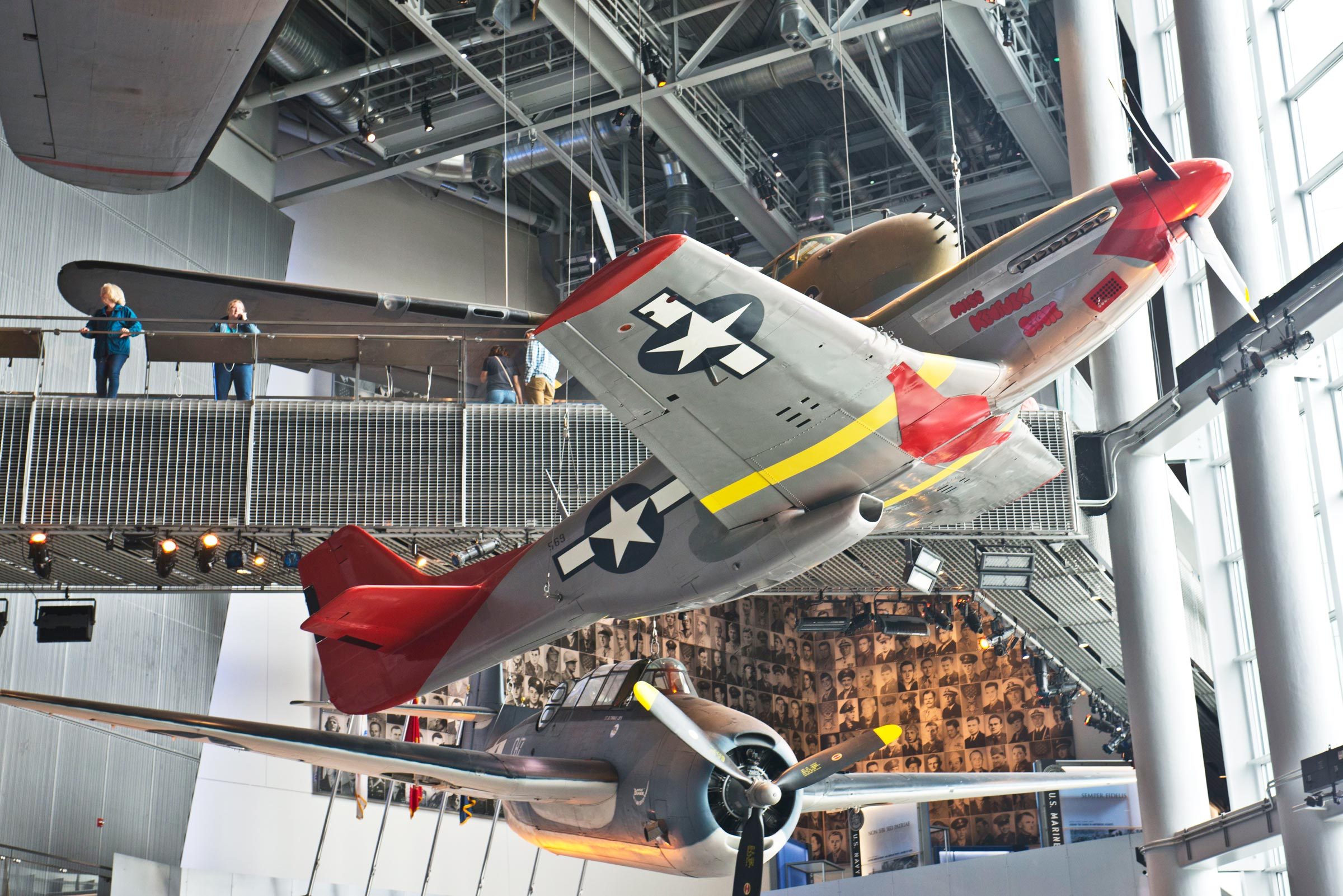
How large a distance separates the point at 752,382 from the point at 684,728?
4.10 metres

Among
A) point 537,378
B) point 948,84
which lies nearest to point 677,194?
point 948,84

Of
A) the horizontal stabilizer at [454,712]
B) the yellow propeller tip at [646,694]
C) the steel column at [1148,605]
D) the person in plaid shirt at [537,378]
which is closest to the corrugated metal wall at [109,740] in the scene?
the horizontal stabilizer at [454,712]

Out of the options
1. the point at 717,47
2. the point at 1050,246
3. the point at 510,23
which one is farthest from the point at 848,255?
the point at 717,47

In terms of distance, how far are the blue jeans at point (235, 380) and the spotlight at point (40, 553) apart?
207 centimetres

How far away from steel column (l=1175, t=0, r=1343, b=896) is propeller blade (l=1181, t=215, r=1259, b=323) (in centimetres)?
298

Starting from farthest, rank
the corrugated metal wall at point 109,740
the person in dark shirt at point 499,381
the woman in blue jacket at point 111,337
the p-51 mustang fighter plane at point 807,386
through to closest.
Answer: the corrugated metal wall at point 109,740 < the person in dark shirt at point 499,381 < the woman in blue jacket at point 111,337 < the p-51 mustang fighter plane at point 807,386

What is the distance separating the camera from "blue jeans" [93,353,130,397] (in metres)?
12.0

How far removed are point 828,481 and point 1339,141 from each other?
662cm

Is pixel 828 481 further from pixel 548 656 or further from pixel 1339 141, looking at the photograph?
pixel 548 656

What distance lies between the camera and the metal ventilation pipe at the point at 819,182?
20484mm

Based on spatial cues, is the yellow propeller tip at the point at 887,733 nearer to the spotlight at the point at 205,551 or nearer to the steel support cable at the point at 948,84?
the steel support cable at the point at 948,84

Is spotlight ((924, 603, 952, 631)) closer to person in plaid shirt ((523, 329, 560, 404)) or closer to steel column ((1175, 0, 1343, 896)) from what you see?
steel column ((1175, 0, 1343, 896))

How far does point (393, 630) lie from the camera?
892cm

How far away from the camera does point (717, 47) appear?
61.1 feet
